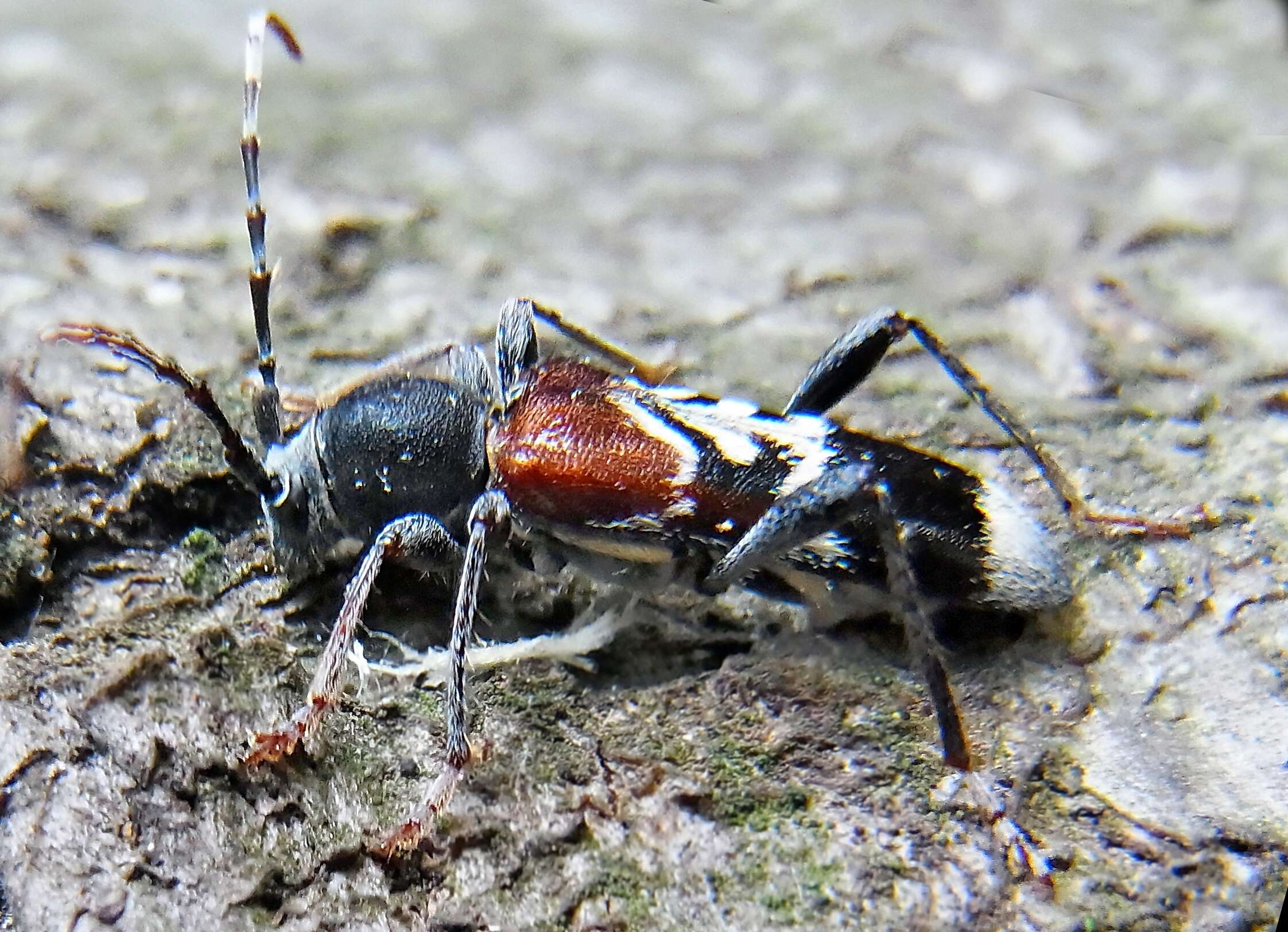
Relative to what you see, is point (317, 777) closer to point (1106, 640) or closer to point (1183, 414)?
point (1106, 640)

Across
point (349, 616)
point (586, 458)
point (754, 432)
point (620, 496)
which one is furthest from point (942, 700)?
point (349, 616)

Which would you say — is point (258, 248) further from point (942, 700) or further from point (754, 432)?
point (942, 700)

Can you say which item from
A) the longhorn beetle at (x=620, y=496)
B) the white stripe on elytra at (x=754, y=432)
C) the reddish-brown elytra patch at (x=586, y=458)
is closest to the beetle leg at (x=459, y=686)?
the longhorn beetle at (x=620, y=496)

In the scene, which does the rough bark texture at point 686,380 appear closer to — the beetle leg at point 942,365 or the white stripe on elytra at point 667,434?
the beetle leg at point 942,365

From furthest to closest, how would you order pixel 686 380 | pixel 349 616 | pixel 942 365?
pixel 686 380
pixel 942 365
pixel 349 616

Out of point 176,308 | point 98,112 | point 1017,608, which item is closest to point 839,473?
point 1017,608
